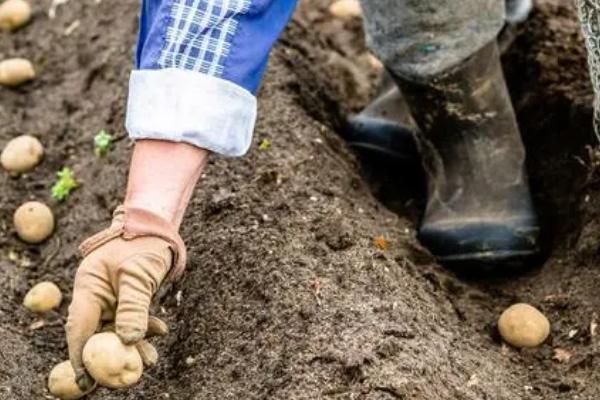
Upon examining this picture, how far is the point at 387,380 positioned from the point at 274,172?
2.28 ft

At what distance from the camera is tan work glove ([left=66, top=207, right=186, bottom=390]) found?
1750 mm

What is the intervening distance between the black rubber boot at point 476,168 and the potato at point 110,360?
3.10ft

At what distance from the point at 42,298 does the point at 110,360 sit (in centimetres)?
72

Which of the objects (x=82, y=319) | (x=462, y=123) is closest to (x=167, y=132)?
(x=82, y=319)

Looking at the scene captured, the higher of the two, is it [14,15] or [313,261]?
[313,261]

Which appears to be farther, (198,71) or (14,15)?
(14,15)

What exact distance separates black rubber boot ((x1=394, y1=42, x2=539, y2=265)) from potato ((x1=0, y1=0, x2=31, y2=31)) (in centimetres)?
141

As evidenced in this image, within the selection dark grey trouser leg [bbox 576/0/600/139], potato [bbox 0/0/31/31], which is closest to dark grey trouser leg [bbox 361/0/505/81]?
dark grey trouser leg [bbox 576/0/600/139]

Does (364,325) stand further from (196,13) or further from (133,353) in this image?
(196,13)

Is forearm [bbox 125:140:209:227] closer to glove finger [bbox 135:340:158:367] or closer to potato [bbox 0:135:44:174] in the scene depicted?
glove finger [bbox 135:340:158:367]

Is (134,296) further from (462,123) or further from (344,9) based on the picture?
(344,9)

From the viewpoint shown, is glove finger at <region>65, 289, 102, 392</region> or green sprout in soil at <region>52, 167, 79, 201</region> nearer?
glove finger at <region>65, 289, 102, 392</region>

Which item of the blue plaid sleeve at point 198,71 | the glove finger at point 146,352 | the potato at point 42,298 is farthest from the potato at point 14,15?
the glove finger at point 146,352

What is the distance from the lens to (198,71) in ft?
6.01
